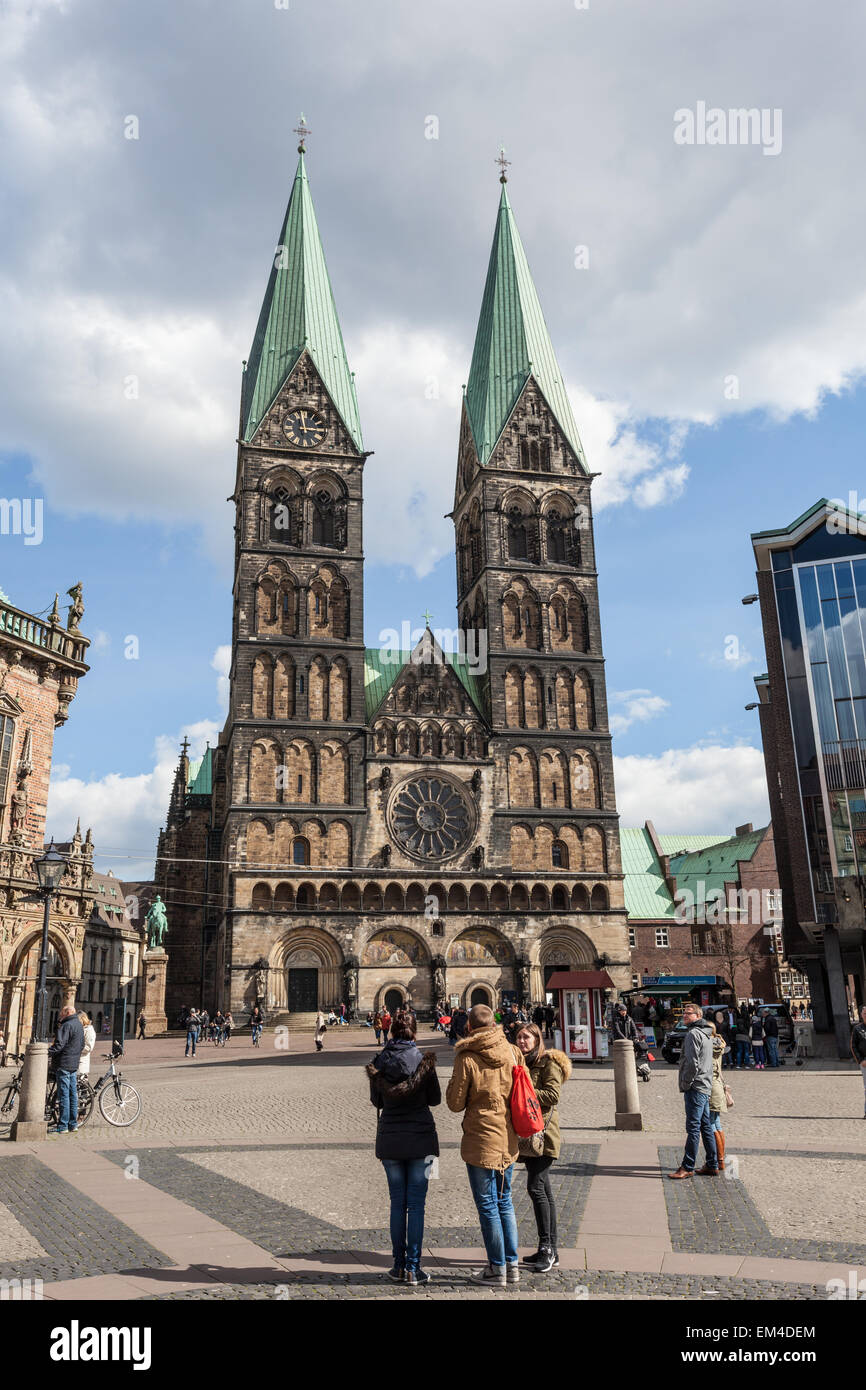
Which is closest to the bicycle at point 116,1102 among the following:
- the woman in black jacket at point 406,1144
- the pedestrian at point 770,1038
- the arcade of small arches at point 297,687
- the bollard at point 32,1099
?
the bollard at point 32,1099

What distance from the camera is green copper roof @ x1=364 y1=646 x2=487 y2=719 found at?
2386 inches

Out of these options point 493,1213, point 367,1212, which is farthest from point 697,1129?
point 493,1213

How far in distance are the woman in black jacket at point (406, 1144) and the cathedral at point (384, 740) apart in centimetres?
4456

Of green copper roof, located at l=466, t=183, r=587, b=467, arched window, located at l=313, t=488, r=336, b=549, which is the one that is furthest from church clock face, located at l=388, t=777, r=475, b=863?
green copper roof, located at l=466, t=183, r=587, b=467

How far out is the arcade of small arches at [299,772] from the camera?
180 ft

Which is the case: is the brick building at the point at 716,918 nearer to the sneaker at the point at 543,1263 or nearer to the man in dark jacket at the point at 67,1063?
the man in dark jacket at the point at 67,1063

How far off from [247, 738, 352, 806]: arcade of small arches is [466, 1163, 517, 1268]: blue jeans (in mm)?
48016

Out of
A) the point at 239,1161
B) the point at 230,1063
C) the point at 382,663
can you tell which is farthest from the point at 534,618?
the point at 239,1161

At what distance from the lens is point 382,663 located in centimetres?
6334

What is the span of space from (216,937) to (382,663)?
1857cm

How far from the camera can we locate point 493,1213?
280 inches

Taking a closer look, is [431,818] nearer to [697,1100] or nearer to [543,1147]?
[697,1100]

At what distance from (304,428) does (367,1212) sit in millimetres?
56684

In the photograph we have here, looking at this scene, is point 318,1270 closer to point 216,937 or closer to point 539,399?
point 216,937
